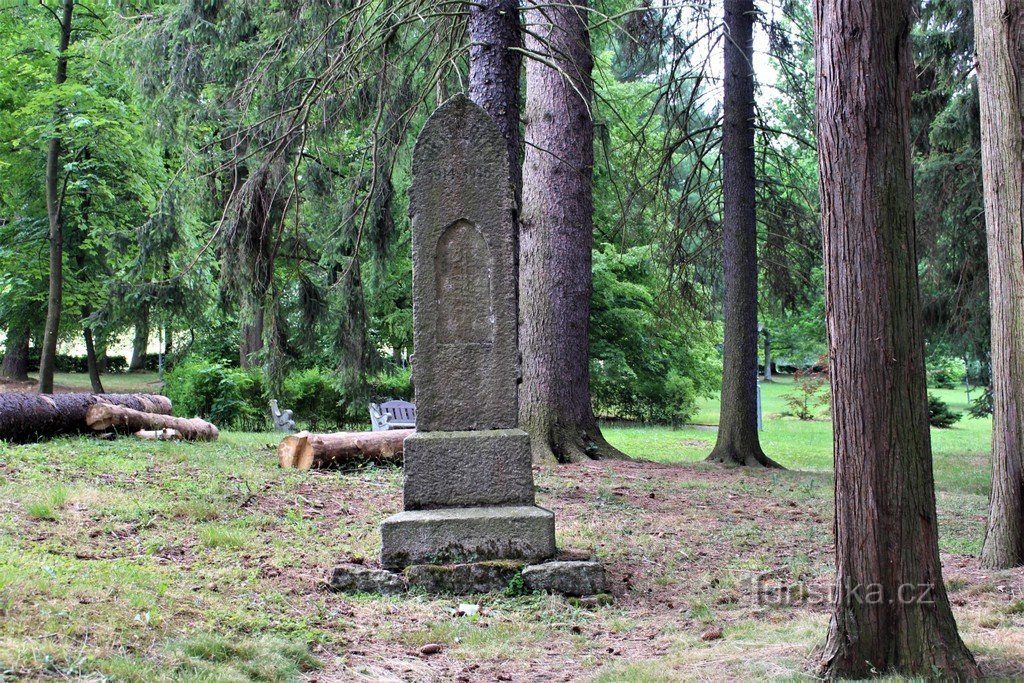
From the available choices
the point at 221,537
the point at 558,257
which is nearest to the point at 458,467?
the point at 221,537

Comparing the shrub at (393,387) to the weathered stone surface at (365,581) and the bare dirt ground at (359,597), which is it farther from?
the weathered stone surface at (365,581)

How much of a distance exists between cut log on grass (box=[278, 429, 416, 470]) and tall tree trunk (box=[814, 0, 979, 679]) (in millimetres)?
6902

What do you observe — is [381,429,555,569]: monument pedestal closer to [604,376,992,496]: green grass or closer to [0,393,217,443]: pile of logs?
[0,393,217,443]: pile of logs

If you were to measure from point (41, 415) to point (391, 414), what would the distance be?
6.61 m

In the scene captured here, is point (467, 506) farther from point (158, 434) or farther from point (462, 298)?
point (158, 434)

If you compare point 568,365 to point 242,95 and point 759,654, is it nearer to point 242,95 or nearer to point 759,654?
point 242,95

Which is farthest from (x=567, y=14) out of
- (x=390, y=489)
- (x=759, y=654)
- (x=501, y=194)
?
(x=759, y=654)

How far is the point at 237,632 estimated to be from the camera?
4664 mm

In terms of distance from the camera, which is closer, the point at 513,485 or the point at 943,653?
the point at 943,653

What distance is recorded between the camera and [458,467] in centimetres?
627

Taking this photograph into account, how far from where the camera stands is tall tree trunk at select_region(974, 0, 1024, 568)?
6.00 meters

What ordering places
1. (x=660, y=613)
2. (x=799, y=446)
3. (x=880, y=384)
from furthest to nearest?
(x=799, y=446) → (x=660, y=613) → (x=880, y=384)

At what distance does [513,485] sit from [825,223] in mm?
3116

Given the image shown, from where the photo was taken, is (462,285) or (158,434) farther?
(158,434)
